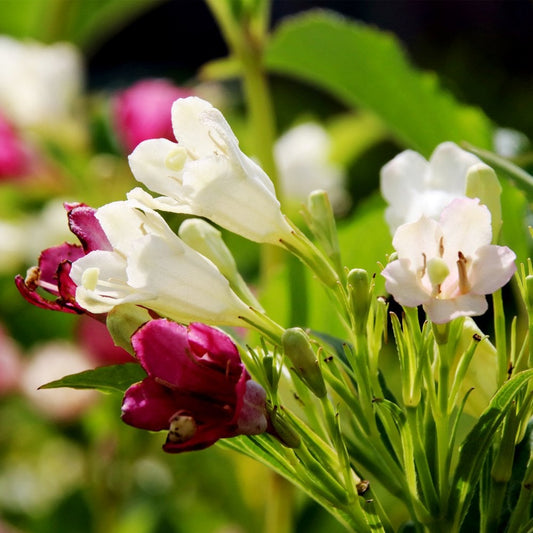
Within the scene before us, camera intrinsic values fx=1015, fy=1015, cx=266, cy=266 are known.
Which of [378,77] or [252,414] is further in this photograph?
[378,77]

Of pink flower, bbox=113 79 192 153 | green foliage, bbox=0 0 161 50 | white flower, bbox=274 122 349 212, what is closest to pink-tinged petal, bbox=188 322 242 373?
pink flower, bbox=113 79 192 153

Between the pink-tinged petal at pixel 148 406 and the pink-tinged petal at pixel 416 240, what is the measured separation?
0.28 ft

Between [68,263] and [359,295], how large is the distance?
10cm

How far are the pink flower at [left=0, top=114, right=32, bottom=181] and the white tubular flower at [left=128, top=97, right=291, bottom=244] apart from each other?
62cm

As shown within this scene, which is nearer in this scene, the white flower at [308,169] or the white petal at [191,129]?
the white petal at [191,129]

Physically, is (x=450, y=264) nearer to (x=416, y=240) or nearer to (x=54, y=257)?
(x=416, y=240)

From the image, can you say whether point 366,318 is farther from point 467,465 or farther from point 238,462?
point 238,462

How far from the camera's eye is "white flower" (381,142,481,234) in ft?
1.31

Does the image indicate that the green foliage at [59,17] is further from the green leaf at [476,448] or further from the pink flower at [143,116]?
the green leaf at [476,448]

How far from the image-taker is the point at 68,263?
34 cm

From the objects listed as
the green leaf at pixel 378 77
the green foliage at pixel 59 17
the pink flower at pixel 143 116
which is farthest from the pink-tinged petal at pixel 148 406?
the green foliage at pixel 59 17

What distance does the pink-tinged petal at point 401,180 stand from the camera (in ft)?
1.34

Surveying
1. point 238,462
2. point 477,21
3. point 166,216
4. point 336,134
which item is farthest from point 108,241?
point 477,21

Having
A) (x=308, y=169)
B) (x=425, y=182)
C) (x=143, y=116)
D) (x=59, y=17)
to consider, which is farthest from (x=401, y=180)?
(x=59, y=17)
